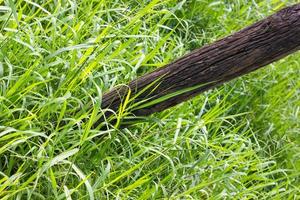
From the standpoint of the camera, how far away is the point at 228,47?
1759mm

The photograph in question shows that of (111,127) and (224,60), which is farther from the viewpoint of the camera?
(111,127)

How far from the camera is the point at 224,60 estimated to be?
1.77 meters

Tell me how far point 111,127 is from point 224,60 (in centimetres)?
43

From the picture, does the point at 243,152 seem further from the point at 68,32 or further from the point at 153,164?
the point at 68,32

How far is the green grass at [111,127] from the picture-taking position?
68.2 inches

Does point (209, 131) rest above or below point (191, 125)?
below

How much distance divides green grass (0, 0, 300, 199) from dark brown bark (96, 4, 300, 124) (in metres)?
0.12

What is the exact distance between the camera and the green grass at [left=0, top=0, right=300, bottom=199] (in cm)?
173

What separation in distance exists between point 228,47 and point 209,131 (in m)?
0.68

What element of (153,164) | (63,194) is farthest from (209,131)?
(63,194)

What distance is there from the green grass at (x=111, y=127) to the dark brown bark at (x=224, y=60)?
0.39ft

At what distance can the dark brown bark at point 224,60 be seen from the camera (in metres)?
1.68

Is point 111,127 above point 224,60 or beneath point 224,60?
beneath

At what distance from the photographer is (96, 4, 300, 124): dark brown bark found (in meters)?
1.68
